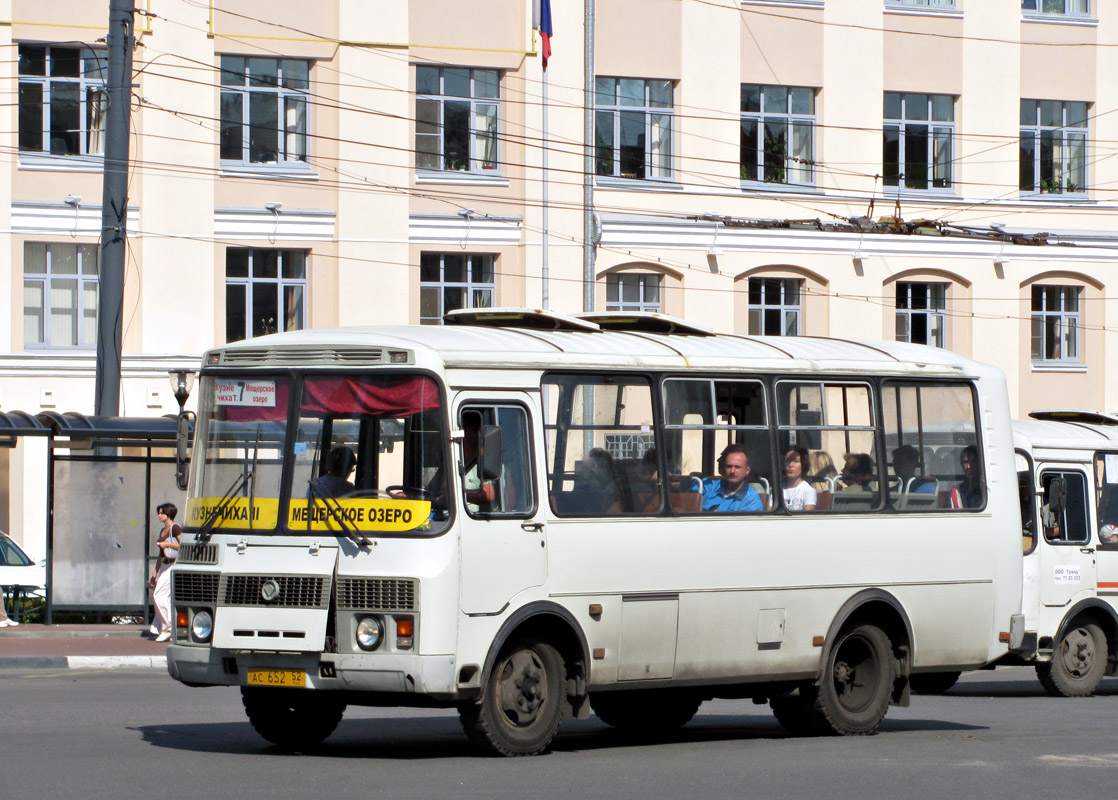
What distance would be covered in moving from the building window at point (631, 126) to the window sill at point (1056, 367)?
898 centimetres

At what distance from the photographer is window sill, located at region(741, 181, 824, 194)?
1435 inches

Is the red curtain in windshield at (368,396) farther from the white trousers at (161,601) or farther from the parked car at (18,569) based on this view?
the parked car at (18,569)

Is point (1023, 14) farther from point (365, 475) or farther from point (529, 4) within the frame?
point (365, 475)

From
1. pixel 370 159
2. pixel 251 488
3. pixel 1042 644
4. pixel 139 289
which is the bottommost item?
pixel 1042 644

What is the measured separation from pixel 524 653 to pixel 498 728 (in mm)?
477

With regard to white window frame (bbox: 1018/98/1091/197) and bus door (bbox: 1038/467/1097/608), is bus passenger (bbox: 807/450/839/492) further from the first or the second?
white window frame (bbox: 1018/98/1091/197)

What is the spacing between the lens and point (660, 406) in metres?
12.2

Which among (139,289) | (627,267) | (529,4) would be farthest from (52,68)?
(627,267)

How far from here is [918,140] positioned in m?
37.5

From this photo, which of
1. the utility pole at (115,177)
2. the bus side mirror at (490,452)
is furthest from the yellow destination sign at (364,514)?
the utility pole at (115,177)

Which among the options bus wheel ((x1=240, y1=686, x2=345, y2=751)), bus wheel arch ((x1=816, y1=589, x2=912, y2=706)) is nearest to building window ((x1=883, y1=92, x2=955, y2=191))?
bus wheel arch ((x1=816, y1=589, x2=912, y2=706))

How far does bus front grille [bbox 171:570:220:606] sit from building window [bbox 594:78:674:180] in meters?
24.8

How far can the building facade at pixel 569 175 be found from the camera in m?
32.5

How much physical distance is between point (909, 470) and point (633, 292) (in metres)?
22.5
